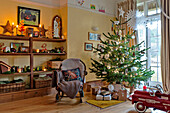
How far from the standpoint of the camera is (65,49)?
177 inches

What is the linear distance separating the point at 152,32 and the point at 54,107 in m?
3.72

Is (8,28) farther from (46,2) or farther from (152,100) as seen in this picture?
(152,100)

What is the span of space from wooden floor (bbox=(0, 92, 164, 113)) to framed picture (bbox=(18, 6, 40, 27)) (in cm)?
217

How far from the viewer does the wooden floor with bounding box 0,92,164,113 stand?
2.81 metres

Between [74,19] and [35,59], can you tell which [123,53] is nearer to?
[74,19]

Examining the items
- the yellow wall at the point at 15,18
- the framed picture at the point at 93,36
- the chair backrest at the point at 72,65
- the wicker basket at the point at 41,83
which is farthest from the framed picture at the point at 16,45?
the framed picture at the point at 93,36

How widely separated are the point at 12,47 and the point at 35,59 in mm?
710

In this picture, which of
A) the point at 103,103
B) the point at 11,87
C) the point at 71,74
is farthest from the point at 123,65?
the point at 11,87

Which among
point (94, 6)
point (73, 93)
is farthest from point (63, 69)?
point (94, 6)

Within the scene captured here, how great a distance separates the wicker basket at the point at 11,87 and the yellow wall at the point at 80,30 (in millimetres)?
1589

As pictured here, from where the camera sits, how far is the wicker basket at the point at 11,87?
339 centimetres

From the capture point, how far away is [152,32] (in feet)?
15.0

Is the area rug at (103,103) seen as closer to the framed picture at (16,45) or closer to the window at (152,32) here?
the window at (152,32)

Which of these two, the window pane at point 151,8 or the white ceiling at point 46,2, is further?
the window pane at point 151,8
